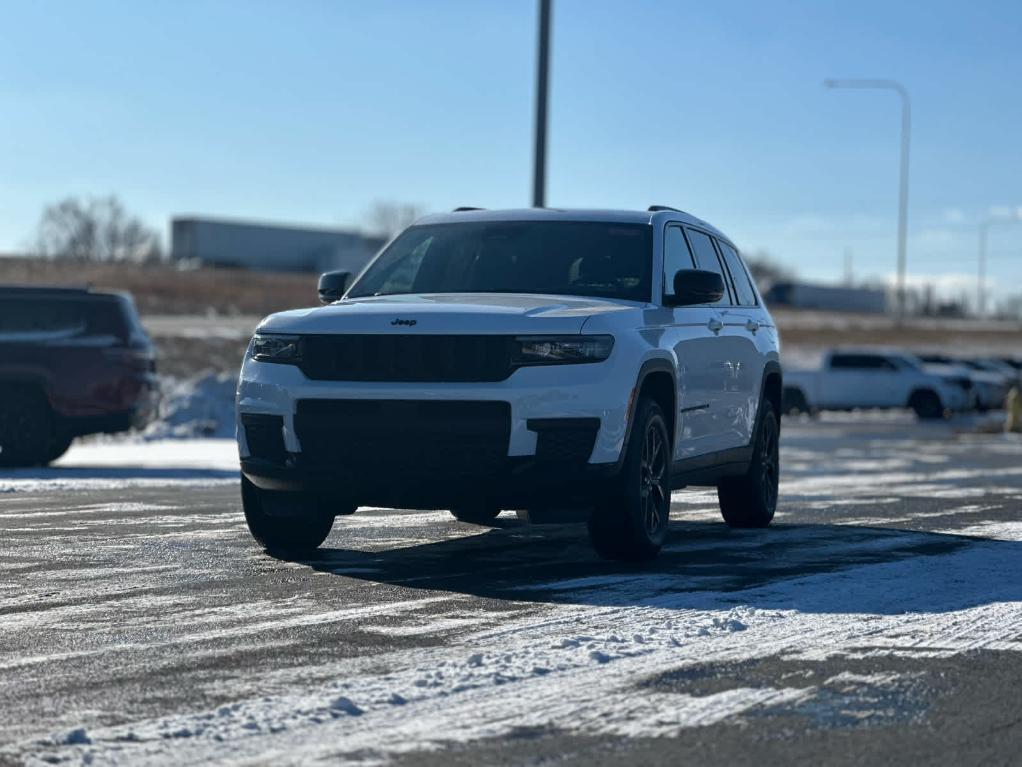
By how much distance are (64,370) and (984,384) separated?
33301 mm

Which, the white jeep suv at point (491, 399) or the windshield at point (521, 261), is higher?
the windshield at point (521, 261)

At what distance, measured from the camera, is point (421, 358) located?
8.34 m

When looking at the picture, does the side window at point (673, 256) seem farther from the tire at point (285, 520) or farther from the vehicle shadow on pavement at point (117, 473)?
the vehicle shadow on pavement at point (117, 473)

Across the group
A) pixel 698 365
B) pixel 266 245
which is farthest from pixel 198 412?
pixel 266 245

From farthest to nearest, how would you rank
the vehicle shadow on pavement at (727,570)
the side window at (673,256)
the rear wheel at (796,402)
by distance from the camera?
the rear wheel at (796,402) → the side window at (673,256) → the vehicle shadow on pavement at (727,570)

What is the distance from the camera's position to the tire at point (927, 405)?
42191 millimetres

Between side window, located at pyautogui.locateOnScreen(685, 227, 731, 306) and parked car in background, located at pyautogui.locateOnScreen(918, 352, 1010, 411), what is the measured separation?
111 feet

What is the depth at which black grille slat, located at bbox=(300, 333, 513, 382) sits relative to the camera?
830 cm

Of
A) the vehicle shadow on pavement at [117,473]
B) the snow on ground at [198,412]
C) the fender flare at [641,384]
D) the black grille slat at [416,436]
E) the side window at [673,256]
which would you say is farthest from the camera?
the snow on ground at [198,412]

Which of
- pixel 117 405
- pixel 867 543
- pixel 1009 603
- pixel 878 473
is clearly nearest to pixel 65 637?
pixel 1009 603

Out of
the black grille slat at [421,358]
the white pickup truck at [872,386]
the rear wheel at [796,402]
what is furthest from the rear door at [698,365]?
the white pickup truck at [872,386]

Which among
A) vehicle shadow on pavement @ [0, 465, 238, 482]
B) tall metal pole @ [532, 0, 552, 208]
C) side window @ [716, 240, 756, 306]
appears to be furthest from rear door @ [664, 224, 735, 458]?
tall metal pole @ [532, 0, 552, 208]

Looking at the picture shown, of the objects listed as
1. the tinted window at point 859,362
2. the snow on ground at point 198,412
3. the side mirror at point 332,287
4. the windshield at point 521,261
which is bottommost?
the snow on ground at point 198,412

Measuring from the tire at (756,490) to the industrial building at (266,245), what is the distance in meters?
97.2
